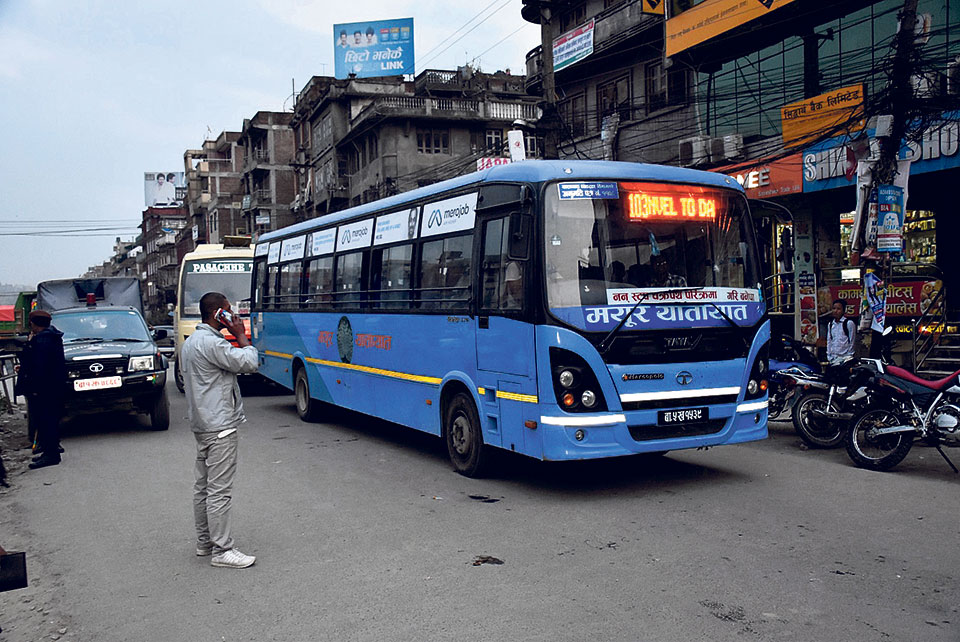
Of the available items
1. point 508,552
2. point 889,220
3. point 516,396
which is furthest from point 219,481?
point 889,220

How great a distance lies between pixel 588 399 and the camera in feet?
23.5

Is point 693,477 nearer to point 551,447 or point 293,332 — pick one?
point 551,447

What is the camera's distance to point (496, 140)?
4375cm

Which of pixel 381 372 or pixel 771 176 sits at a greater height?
pixel 771 176

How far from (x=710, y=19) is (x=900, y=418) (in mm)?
13964

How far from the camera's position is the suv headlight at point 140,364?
1210 cm

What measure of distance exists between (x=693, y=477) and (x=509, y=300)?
2604 mm

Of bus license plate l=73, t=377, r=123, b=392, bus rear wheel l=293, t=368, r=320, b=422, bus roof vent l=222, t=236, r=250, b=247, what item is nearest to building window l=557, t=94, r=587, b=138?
bus roof vent l=222, t=236, r=250, b=247

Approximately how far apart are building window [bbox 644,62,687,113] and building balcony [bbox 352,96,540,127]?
17.7 m

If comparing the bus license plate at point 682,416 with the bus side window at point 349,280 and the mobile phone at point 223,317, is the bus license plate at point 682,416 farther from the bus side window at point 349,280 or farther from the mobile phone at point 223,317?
the bus side window at point 349,280

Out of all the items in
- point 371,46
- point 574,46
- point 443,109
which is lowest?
point 574,46

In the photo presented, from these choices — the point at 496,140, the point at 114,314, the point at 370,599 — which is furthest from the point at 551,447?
the point at 496,140

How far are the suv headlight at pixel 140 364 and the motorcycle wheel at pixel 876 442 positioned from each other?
9363mm

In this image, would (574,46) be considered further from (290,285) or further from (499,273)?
(499,273)
